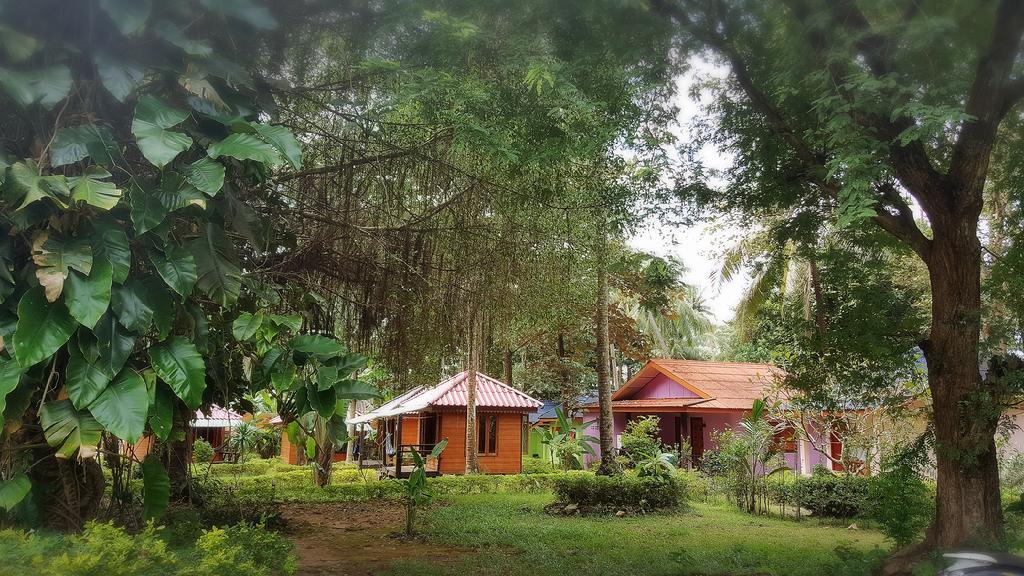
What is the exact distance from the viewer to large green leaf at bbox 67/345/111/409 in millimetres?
3912

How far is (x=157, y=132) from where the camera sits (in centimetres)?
402

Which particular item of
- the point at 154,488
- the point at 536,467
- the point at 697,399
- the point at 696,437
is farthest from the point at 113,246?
the point at 696,437

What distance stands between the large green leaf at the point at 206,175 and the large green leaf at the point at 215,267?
446mm

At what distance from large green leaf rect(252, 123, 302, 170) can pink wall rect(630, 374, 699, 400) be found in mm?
17729

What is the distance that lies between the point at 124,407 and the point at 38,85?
1770 mm

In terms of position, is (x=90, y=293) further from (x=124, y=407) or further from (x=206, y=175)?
(x=206, y=175)

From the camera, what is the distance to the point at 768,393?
15.8 metres

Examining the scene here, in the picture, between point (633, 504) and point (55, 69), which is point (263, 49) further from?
point (633, 504)

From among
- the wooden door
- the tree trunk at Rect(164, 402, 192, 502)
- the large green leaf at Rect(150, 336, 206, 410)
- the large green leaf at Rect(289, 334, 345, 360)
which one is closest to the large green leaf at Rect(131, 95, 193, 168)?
the large green leaf at Rect(150, 336, 206, 410)

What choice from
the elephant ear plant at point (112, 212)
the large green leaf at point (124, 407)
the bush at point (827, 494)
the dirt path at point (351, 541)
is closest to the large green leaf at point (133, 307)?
the elephant ear plant at point (112, 212)

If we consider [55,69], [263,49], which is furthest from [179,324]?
[263,49]

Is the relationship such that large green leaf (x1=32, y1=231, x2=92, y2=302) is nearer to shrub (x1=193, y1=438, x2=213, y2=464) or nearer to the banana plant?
the banana plant

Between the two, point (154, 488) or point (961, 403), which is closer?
point (154, 488)

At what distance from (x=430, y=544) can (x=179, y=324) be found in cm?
643
